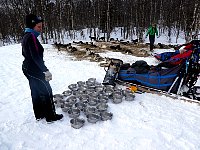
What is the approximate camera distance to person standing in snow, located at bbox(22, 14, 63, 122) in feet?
10.4

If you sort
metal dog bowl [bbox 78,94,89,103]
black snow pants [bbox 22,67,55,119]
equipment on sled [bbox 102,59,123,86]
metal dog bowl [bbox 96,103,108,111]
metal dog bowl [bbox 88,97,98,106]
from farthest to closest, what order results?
equipment on sled [bbox 102,59,123,86], metal dog bowl [bbox 78,94,89,103], metal dog bowl [bbox 88,97,98,106], metal dog bowl [bbox 96,103,108,111], black snow pants [bbox 22,67,55,119]

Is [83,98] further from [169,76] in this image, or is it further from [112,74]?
[169,76]

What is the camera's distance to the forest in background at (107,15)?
19.9m

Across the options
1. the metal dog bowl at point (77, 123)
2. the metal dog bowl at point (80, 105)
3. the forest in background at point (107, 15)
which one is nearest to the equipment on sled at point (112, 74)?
the metal dog bowl at point (80, 105)

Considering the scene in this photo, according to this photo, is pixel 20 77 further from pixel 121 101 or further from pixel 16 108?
pixel 121 101

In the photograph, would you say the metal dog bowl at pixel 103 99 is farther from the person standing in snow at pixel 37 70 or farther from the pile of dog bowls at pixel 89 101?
the person standing in snow at pixel 37 70

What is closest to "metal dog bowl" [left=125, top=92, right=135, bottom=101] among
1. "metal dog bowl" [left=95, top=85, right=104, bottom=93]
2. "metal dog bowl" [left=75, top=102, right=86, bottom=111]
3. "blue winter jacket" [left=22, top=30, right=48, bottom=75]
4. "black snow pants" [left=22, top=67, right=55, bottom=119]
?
"metal dog bowl" [left=95, top=85, right=104, bottom=93]

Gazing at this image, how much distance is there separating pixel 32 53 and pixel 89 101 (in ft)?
5.39

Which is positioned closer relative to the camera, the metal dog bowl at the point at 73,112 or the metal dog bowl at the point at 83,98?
the metal dog bowl at the point at 73,112

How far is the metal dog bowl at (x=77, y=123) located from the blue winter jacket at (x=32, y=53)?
1.00m

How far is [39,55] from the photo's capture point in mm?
3246

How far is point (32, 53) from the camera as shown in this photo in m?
3.15

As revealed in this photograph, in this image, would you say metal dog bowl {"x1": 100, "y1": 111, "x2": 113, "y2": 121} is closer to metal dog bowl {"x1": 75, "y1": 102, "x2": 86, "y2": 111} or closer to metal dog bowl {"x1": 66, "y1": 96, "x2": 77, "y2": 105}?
metal dog bowl {"x1": 75, "y1": 102, "x2": 86, "y2": 111}

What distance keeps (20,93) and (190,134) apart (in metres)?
Answer: 3.86
